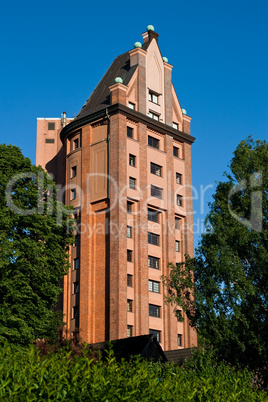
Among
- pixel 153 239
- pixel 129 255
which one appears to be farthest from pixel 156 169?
pixel 129 255

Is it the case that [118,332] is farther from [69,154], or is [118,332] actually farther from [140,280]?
[69,154]

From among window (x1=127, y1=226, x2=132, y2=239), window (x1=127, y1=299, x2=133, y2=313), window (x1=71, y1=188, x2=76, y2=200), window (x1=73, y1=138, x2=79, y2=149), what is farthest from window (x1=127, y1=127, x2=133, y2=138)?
window (x1=127, y1=299, x2=133, y2=313)

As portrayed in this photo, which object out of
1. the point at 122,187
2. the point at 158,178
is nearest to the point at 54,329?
the point at 122,187

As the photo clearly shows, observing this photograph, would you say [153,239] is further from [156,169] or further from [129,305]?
[129,305]

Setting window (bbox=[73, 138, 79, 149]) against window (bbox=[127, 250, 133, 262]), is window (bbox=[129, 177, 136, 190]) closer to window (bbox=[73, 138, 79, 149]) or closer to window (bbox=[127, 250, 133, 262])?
window (bbox=[127, 250, 133, 262])

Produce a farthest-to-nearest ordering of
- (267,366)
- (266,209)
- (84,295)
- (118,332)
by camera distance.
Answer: (84,295), (118,332), (266,209), (267,366)

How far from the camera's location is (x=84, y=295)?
186 ft

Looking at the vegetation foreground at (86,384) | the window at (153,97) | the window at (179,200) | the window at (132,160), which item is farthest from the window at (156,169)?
the vegetation foreground at (86,384)

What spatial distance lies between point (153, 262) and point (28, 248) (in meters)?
20.0

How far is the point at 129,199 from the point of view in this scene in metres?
57.7

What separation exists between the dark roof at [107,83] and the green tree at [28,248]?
19.1 m

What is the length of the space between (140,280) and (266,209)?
22.6m

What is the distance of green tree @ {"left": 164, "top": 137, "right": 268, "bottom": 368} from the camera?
34.1 m

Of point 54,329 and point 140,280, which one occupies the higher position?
point 140,280
